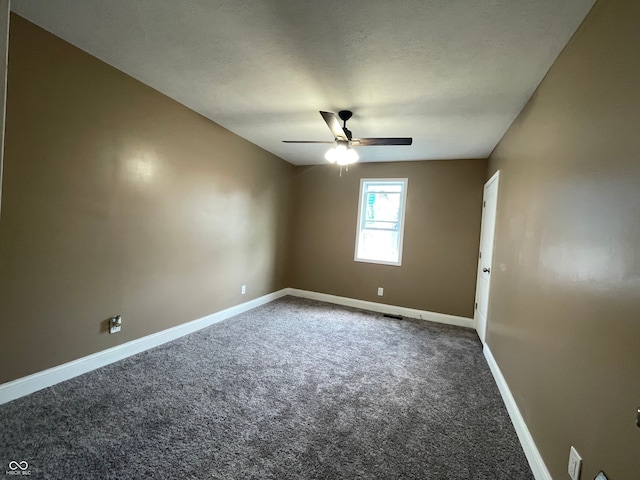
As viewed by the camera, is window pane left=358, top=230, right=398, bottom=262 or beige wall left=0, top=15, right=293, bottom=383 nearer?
beige wall left=0, top=15, right=293, bottom=383

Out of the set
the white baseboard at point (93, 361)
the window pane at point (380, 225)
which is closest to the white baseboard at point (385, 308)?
the window pane at point (380, 225)

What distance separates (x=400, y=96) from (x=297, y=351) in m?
2.65

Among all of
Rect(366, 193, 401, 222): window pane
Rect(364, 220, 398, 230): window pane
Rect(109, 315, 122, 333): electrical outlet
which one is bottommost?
Rect(109, 315, 122, 333): electrical outlet

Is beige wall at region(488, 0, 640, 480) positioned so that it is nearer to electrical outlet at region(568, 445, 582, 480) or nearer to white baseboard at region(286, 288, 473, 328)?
electrical outlet at region(568, 445, 582, 480)

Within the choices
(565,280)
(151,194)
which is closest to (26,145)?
(151,194)

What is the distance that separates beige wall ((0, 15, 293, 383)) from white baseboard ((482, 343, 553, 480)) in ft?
10.5

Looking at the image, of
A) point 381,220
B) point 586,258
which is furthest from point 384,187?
point 586,258

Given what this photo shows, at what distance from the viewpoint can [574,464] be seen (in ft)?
4.00

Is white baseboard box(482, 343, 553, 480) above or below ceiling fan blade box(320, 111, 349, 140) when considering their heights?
below

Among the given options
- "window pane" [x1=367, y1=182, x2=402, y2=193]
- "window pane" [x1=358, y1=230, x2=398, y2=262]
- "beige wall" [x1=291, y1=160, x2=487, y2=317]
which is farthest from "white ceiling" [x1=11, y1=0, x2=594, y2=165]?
"window pane" [x1=358, y1=230, x2=398, y2=262]

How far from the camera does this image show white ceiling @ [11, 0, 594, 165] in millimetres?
1543

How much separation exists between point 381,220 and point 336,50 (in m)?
3.12

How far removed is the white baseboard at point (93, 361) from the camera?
1.90 meters

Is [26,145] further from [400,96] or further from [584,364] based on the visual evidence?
[584,364]
